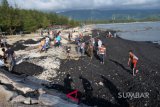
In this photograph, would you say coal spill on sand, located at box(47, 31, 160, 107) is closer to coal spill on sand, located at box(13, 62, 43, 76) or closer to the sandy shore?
the sandy shore

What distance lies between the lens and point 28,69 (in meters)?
25.4

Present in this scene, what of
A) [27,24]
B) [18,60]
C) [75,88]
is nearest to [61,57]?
[18,60]

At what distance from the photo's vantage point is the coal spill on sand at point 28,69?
24578 millimetres

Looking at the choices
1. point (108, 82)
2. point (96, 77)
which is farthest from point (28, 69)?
point (108, 82)

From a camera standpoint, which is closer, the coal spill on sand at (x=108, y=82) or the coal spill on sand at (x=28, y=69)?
the coal spill on sand at (x=108, y=82)

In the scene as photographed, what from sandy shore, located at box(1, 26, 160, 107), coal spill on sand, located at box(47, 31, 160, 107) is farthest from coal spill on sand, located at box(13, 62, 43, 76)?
coal spill on sand, located at box(47, 31, 160, 107)

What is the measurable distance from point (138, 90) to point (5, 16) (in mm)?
56311

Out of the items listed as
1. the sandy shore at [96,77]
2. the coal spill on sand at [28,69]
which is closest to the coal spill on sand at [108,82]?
the sandy shore at [96,77]

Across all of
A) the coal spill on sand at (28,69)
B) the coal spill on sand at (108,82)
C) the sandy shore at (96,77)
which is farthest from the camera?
the coal spill on sand at (28,69)

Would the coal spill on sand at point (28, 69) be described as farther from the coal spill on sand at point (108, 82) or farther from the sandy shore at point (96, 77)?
the coal spill on sand at point (108, 82)

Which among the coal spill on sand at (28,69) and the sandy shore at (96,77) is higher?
the coal spill on sand at (28,69)

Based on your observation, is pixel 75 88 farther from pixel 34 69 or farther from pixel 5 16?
pixel 5 16

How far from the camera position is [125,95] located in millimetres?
18859

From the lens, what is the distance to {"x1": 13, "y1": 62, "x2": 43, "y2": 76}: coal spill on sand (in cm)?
2458
